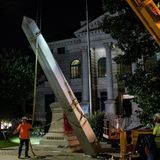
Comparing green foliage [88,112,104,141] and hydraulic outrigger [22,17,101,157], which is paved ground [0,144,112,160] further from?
green foliage [88,112,104,141]

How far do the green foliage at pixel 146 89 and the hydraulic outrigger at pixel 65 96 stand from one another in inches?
105

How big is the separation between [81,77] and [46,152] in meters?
29.2

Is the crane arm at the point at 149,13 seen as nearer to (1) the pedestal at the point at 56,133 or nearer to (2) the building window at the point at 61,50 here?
(1) the pedestal at the point at 56,133

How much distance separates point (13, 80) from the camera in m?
29.7

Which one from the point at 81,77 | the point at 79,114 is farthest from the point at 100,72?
the point at 79,114

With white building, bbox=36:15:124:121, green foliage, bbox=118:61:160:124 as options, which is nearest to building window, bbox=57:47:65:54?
white building, bbox=36:15:124:121

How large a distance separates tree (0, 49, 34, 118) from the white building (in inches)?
269

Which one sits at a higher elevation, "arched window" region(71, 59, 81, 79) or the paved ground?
"arched window" region(71, 59, 81, 79)

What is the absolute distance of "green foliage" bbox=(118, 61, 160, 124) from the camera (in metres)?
14.0

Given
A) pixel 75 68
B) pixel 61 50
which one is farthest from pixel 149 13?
pixel 61 50

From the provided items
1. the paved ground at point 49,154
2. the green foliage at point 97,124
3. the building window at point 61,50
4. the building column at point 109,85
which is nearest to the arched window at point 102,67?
the building column at point 109,85

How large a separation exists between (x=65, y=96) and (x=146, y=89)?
146 inches

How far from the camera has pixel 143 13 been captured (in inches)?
335

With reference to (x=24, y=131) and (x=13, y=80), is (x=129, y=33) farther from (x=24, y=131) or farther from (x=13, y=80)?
(x=13, y=80)
